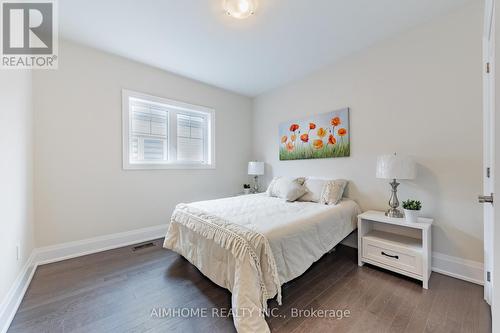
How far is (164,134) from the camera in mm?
3258

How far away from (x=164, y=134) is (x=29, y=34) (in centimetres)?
173

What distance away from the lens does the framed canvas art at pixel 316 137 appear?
280 centimetres

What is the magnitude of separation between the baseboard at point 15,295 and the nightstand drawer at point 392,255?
3065 mm

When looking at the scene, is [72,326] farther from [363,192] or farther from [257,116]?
[257,116]

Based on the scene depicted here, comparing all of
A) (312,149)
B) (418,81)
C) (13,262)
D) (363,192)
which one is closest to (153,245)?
(13,262)

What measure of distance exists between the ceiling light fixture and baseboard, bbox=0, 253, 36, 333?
2.96 meters

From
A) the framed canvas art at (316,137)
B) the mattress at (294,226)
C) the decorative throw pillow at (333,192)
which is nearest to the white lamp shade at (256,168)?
the framed canvas art at (316,137)

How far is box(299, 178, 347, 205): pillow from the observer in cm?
251

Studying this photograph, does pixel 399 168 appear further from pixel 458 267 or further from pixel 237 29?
pixel 237 29

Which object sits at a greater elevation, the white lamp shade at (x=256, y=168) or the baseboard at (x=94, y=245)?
the white lamp shade at (x=256, y=168)

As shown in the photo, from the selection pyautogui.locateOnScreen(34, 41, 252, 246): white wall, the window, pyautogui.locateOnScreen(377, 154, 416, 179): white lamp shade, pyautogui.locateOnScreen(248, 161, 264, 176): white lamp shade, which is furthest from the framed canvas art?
pyautogui.locateOnScreen(34, 41, 252, 246): white wall

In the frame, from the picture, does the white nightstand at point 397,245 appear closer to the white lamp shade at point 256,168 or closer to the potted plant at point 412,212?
the potted plant at point 412,212

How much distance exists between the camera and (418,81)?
2.19 metres

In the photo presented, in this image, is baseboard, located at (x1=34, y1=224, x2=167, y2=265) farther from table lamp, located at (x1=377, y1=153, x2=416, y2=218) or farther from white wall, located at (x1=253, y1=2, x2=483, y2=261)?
table lamp, located at (x1=377, y1=153, x2=416, y2=218)
